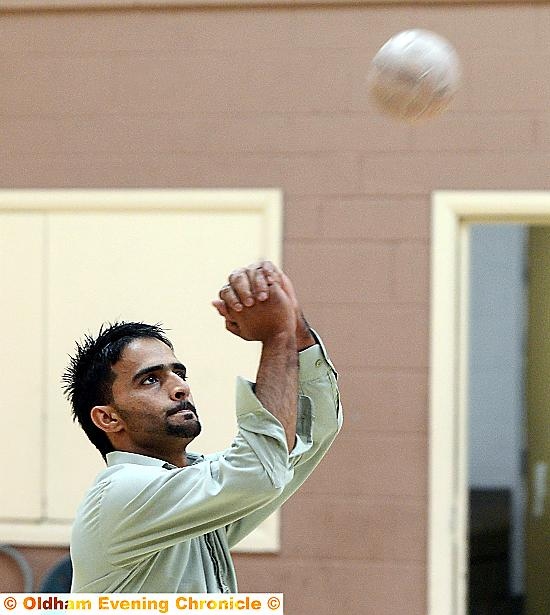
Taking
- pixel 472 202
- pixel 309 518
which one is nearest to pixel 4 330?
pixel 309 518

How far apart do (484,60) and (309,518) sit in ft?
6.76

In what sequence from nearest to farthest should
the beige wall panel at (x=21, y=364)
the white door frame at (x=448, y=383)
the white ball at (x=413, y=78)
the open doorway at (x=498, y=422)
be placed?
the white ball at (x=413, y=78), the white door frame at (x=448, y=383), the beige wall panel at (x=21, y=364), the open doorway at (x=498, y=422)

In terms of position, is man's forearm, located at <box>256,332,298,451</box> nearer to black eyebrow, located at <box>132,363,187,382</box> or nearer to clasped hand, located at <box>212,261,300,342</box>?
clasped hand, located at <box>212,261,300,342</box>

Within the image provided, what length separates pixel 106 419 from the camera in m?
2.82

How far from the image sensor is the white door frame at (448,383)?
518 centimetres

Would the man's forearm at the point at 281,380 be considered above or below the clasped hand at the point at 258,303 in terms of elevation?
below

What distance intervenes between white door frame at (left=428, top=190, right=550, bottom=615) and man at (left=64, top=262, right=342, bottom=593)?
2.32m

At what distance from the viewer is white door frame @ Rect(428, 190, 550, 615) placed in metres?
5.18

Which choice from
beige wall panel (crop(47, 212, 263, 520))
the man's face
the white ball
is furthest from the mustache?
beige wall panel (crop(47, 212, 263, 520))

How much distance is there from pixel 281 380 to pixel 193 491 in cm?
28

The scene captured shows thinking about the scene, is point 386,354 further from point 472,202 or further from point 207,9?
point 207,9

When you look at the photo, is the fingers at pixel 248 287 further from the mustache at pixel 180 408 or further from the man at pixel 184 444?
the mustache at pixel 180 408

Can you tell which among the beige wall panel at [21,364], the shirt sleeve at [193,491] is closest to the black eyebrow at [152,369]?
the shirt sleeve at [193,491]

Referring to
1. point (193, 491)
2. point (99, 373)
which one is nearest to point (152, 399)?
point (99, 373)
